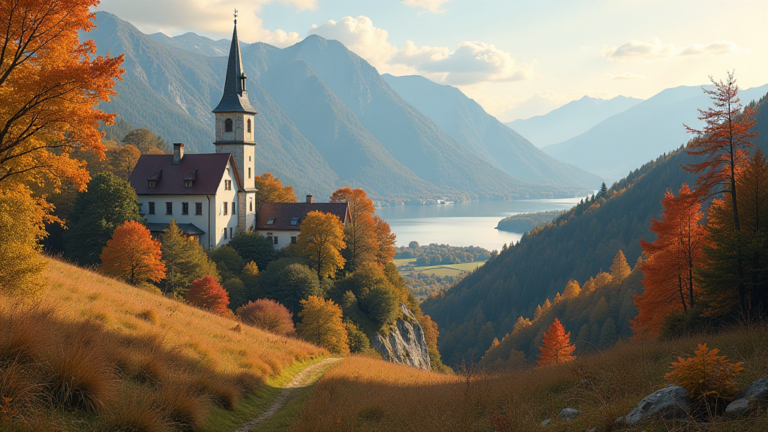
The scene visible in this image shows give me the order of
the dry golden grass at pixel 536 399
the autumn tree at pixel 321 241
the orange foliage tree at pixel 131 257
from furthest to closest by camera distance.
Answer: the autumn tree at pixel 321 241 < the orange foliage tree at pixel 131 257 < the dry golden grass at pixel 536 399

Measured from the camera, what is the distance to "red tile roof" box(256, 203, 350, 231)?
52.1 metres

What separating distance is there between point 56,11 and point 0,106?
2386 mm

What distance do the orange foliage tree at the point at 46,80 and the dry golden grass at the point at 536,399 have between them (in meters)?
8.24

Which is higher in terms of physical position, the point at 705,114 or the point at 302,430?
the point at 705,114

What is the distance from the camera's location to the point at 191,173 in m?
46.9

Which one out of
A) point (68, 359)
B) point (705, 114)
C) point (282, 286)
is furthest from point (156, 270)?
point (705, 114)

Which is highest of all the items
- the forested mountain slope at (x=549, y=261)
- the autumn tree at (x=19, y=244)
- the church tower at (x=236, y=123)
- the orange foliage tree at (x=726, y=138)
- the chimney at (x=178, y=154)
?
the church tower at (x=236, y=123)

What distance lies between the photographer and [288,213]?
174 feet

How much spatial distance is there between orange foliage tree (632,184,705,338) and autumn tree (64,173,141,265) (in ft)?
120

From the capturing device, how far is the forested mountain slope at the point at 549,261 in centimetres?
12175

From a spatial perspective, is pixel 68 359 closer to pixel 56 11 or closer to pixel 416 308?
pixel 56 11

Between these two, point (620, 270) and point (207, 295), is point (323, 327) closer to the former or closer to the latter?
point (207, 295)

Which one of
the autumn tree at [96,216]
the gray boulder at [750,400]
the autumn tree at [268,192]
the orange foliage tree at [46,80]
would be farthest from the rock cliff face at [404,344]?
the gray boulder at [750,400]

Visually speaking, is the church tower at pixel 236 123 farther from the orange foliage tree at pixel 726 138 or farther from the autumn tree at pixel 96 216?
the orange foliage tree at pixel 726 138
